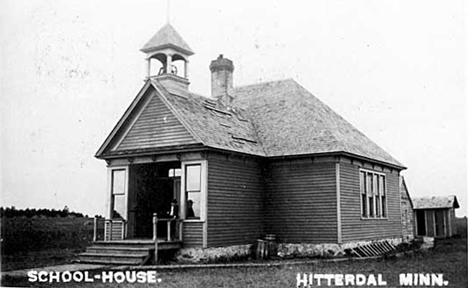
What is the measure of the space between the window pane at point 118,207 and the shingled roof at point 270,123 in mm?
1468

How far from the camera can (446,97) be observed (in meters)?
13.2

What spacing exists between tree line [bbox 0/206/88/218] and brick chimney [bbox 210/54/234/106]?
707 centimetres

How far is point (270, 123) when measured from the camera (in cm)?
2181

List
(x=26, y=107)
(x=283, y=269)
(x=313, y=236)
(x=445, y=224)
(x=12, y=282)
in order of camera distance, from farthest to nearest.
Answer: (x=445, y=224) → (x=313, y=236) → (x=26, y=107) → (x=283, y=269) → (x=12, y=282)

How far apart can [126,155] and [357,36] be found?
27.6 feet

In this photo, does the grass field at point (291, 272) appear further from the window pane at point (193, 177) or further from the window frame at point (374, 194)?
the window frame at point (374, 194)

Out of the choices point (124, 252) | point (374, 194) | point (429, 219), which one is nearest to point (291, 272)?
point (124, 252)

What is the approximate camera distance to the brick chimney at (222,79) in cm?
2416

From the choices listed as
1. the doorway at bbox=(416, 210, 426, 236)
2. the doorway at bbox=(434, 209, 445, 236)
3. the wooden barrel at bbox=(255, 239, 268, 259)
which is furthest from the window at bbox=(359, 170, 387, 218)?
the doorway at bbox=(416, 210, 426, 236)

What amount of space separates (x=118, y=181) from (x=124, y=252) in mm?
3242

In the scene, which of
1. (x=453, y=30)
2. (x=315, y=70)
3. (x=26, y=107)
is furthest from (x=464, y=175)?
(x=26, y=107)

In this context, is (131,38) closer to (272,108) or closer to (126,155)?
(126,155)

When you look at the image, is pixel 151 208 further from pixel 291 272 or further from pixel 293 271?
pixel 291 272

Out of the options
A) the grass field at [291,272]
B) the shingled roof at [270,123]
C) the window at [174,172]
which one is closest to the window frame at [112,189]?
the shingled roof at [270,123]
